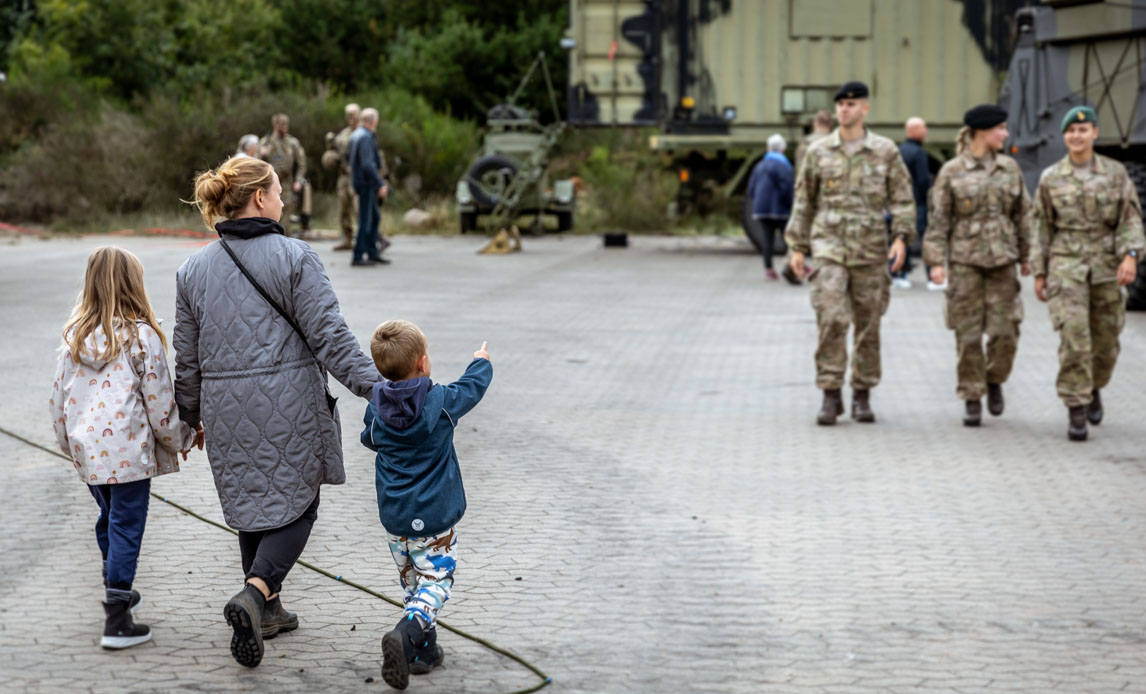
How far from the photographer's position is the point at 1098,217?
8.45 m

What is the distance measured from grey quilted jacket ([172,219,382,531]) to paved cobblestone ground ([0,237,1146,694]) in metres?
0.52

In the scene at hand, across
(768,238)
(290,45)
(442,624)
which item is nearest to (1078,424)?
(442,624)

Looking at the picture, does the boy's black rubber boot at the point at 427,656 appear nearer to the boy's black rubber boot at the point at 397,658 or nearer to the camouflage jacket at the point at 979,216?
the boy's black rubber boot at the point at 397,658

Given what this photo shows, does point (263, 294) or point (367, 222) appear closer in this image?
point (263, 294)

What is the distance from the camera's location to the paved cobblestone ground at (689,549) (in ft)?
15.4

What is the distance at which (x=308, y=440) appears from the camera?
4.59 meters

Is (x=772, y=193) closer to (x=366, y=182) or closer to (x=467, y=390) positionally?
(x=366, y=182)

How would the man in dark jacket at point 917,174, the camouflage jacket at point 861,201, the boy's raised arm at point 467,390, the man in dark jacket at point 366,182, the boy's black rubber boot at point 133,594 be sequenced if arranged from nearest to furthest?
the boy's raised arm at point 467,390
the boy's black rubber boot at point 133,594
the camouflage jacket at point 861,201
the man in dark jacket at point 917,174
the man in dark jacket at point 366,182

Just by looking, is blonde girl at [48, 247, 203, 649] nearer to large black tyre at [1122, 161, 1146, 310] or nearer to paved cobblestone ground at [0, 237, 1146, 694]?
paved cobblestone ground at [0, 237, 1146, 694]


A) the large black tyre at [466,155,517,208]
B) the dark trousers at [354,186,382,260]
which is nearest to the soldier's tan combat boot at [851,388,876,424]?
the dark trousers at [354,186,382,260]

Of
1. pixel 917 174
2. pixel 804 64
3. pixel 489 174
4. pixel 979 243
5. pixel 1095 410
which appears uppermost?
pixel 804 64

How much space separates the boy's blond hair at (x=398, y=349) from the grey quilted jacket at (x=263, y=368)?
0.06 meters

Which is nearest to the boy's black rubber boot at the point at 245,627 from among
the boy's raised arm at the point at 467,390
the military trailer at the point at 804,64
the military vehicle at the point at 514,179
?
the boy's raised arm at the point at 467,390

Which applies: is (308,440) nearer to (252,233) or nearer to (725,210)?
(252,233)
